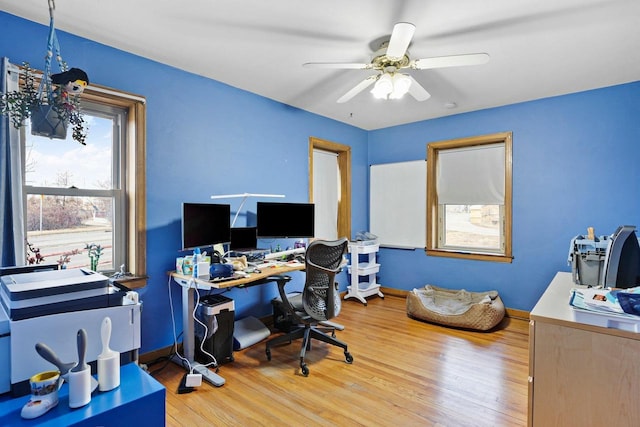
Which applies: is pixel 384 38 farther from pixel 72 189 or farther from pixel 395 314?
pixel 395 314

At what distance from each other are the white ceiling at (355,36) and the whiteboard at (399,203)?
156 cm

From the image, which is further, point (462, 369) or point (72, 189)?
point (462, 369)

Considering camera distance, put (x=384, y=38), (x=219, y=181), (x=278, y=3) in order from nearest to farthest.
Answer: (x=278, y=3) < (x=384, y=38) < (x=219, y=181)

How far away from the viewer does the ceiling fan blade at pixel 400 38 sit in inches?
72.1

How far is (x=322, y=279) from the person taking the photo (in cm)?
280

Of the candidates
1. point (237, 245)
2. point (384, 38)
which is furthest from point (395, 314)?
point (384, 38)

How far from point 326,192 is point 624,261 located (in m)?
3.40

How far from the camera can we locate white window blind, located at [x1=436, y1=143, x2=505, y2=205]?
4.05 m

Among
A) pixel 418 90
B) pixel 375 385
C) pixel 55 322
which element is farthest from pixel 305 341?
pixel 418 90

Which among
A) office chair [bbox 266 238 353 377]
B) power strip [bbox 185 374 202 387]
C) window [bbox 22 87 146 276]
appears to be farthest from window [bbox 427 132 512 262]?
window [bbox 22 87 146 276]

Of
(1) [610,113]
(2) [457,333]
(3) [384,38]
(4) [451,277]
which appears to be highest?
(3) [384,38]

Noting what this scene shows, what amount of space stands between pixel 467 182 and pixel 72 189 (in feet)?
13.9

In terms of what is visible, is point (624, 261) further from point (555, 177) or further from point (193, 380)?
point (193, 380)

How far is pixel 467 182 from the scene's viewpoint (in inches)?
168
